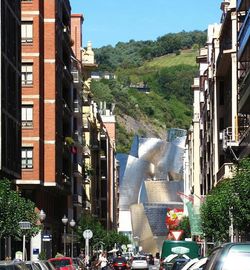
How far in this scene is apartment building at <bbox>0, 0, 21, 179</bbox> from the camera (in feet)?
226

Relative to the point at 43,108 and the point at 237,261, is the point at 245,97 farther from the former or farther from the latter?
the point at 237,261

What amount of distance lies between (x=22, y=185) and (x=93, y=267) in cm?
887

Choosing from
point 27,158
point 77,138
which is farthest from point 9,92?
point 77,138

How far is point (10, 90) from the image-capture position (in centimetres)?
7319

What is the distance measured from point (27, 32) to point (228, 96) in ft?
72.4

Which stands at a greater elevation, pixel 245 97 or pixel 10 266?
pixel 245 97

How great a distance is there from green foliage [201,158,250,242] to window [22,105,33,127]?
1989 centimetres

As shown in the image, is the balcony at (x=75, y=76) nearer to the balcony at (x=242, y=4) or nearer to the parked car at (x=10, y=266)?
the balcony at (x=242, y=4)

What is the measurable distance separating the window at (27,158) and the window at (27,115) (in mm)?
2095

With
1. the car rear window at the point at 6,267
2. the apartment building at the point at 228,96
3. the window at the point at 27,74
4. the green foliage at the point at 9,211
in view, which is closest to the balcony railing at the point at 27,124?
the window at the point at 27,74

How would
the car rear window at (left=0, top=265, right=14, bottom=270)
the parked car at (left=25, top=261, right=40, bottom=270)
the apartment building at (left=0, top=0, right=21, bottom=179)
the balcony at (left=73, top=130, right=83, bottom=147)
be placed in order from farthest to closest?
1. the balcony at (left=73, top=130, right=83, bottom=147)
2. the apartment building at (left=0, top=0, right=21, bottom=179)
3. the parked car at (left=25, top=261, right=40, bottom=270)
4. the car rear window at (left=0, top=265, right=14, bottom=270)

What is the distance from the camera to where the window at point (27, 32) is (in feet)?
297

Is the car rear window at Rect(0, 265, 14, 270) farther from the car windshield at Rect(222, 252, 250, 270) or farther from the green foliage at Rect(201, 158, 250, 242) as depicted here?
the green foliage at Rect(201, 158, 250, 242)

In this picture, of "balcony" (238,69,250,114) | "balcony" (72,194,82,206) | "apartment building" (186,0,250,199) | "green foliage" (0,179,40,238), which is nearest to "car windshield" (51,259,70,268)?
"green foliage" (0,179,40,238)
